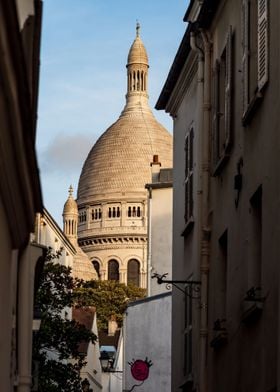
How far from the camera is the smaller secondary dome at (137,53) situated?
602 feet

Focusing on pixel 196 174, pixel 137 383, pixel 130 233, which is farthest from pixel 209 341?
pixel 130 233

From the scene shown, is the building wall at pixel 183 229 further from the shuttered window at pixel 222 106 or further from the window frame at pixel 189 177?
the shuttered window at pixel 222 106

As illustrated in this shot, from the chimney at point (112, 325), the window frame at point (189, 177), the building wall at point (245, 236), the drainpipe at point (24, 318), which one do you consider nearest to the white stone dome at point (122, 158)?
the chimney at point (112, 325)

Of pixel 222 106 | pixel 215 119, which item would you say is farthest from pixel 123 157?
pixel 222 106

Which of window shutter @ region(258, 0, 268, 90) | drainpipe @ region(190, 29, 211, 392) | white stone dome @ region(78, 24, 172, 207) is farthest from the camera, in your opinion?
white stone dome @ region(78, 24, 172, 207)

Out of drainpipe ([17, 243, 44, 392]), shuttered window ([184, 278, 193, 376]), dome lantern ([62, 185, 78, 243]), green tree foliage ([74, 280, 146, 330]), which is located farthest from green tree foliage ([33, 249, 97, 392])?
dome lantern ([62, 185, 78, 243])

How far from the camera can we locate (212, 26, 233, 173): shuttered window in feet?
48.4

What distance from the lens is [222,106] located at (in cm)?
1582

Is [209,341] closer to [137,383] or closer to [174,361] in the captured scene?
[174,361]

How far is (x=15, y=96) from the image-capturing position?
765 cm

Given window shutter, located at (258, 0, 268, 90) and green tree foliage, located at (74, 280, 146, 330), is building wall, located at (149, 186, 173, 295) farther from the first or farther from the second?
green tree foliage, located at (74, 280, 146, 330)

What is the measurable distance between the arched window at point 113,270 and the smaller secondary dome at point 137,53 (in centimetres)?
2804

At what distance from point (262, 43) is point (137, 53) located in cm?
17251

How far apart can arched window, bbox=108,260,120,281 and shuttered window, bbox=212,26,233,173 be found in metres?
155
